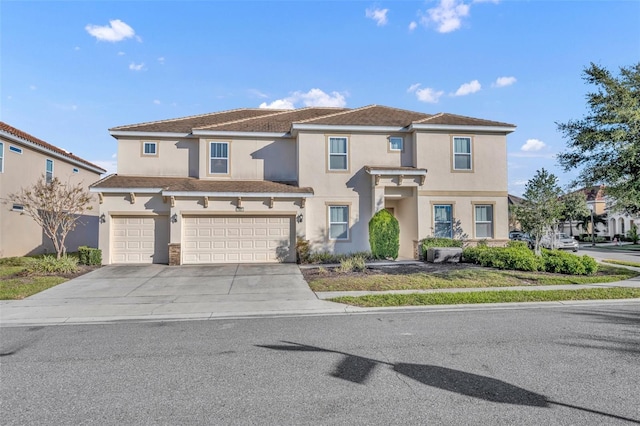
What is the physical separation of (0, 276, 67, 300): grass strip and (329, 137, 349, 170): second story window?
11373mm

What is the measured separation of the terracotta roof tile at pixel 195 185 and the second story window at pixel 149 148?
1.26 meters

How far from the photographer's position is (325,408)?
3.79m

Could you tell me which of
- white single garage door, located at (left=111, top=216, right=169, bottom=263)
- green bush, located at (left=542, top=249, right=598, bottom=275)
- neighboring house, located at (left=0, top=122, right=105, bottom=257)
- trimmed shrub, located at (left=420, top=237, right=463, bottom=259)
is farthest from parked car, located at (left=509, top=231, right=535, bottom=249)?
neighboring house, located at (left=0, top=122, right=105, bottom=257)

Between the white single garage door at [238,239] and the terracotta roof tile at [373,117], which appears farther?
the terracotta roof tile at [373,117]

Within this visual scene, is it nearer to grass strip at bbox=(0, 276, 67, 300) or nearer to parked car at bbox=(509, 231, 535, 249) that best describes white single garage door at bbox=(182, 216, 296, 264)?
grass strip at bbox=(0, 276, 67, 300)

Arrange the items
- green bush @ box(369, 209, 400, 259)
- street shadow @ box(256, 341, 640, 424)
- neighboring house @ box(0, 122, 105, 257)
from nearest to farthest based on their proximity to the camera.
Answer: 1. street shadow @ box(256, 341, 640, 424)
2. green bush @ box(369, 209, 400, 259)
3. neighboring house @ box(0, 122, 105, 257)

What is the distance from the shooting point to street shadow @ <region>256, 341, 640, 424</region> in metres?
3.91

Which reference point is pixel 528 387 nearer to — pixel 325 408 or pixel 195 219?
pixel 325 408

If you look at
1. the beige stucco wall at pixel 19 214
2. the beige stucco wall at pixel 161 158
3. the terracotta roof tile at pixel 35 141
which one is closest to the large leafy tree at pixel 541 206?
the beige stucco wall at pixel 161 158

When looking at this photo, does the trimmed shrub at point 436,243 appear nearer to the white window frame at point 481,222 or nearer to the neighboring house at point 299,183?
the neighboring house at point 299,183

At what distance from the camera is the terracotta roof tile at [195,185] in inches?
621

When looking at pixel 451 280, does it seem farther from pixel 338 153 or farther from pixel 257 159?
pixel 257 159

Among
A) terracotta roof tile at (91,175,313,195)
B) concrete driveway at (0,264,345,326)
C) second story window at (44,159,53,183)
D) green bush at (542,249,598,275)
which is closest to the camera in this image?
concrete driveway at (0,264,345,326)

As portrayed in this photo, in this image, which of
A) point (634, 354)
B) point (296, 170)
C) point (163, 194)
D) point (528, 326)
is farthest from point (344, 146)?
point (634, 354)
